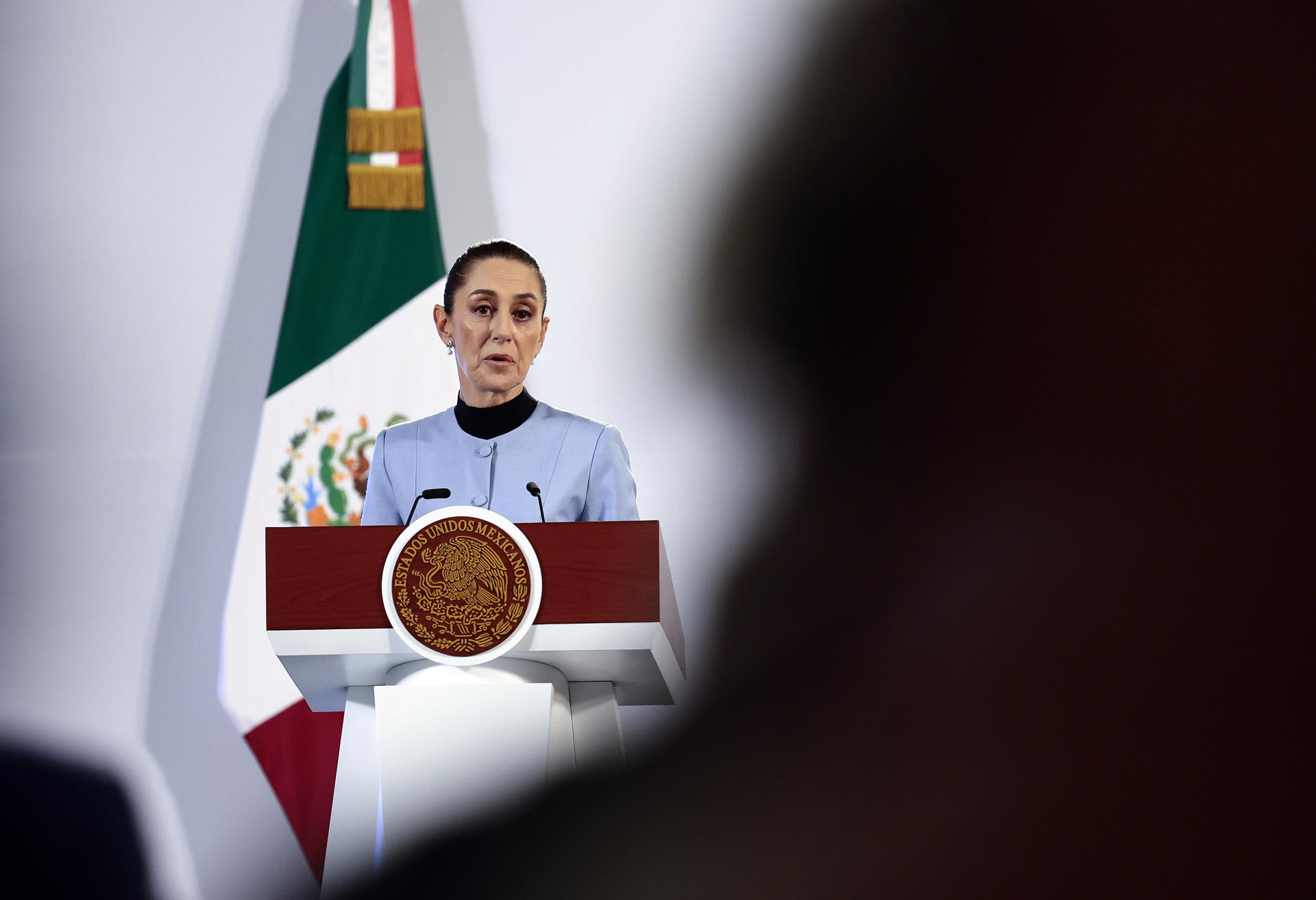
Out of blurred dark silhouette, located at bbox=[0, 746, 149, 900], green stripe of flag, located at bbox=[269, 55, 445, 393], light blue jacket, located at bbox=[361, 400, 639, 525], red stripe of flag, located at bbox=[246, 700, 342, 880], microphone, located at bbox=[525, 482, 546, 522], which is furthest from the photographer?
green stripe of flag, located at bbox=[269, 55, 445, 393]

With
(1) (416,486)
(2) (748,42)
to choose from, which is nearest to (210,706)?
(1) (416,486)

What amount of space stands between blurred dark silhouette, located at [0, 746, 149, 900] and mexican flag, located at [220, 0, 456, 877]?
0.32 m

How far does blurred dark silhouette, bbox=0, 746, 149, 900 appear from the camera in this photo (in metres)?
2.57

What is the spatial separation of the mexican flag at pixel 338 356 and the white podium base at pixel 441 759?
1262 mm

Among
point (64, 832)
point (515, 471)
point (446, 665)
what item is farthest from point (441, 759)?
point (64, 832)

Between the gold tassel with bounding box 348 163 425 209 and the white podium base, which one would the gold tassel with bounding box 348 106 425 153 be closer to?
the gold tassel with bounding box 348 163 425 209

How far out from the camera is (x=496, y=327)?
1905 mm

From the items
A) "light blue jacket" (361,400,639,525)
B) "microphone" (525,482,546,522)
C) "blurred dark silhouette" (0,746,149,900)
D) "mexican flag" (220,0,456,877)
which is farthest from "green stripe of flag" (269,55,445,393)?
"microphone" (525,482,546,522)

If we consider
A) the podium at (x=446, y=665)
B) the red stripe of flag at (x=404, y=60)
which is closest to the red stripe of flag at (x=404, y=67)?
the red stripe of flag at (x=404, y=60)

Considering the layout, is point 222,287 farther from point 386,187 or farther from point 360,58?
point 360,58

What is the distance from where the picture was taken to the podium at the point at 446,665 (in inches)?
57.2

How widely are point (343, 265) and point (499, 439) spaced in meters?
1.32

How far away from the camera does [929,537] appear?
2551mm

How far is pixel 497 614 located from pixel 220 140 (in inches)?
81.9
